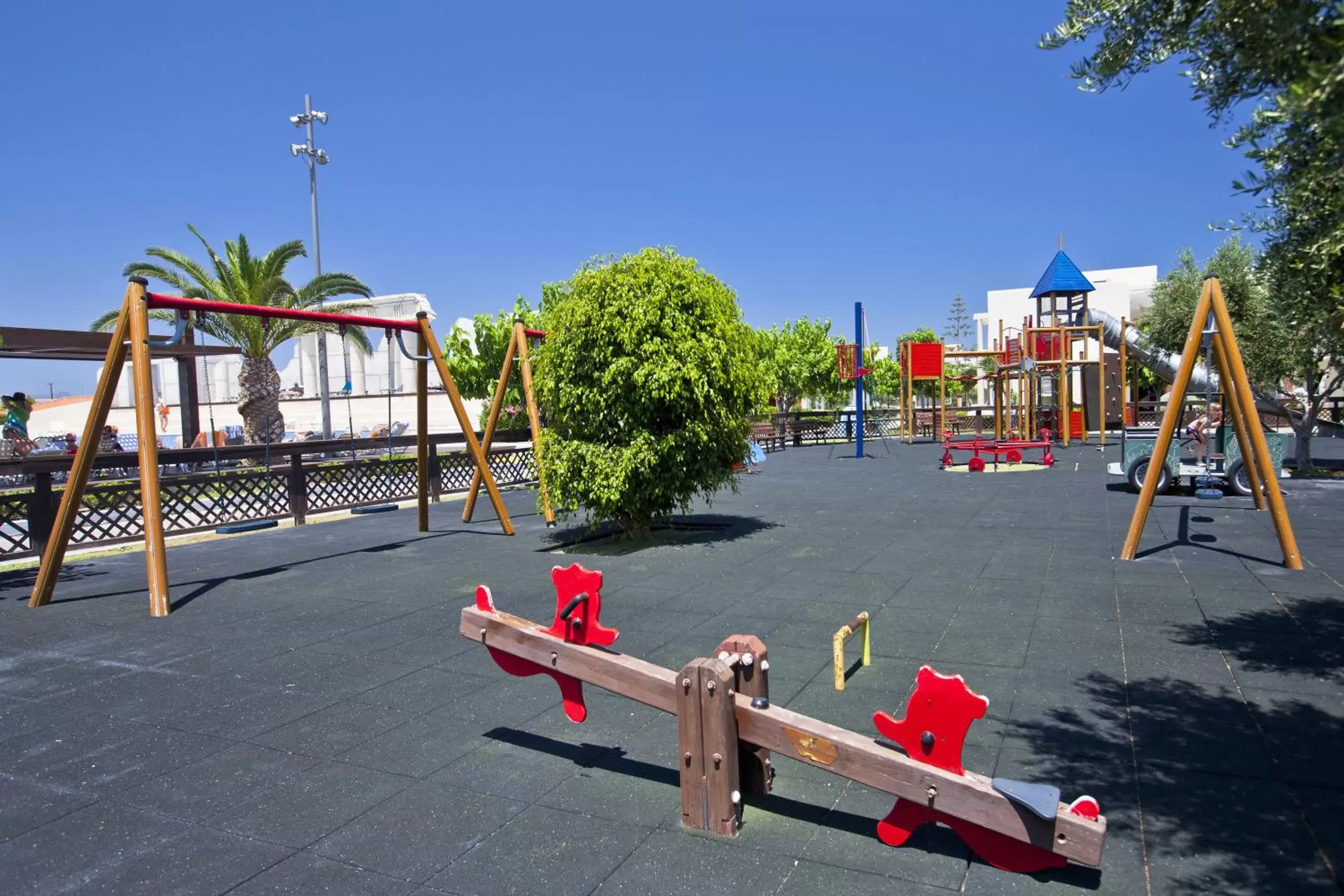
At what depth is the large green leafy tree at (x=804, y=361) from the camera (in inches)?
A: 1789

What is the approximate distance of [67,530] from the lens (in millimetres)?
8172

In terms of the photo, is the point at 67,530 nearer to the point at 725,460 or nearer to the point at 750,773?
the point at 725,460

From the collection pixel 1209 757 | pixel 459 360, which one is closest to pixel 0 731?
pixel 1209 757

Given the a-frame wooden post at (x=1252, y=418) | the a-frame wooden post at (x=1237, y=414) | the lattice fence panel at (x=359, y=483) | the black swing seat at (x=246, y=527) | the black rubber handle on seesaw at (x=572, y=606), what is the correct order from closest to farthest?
the black rubber handle on seesaw at (x=572, y=606)
the a-frame wooden post at (x=1252, y=418)
the a-frame wooden post at (x=1237, y=414)
the black swing seat at (x=246, y=527)
the lattice fence panel at (x=359, y=483)

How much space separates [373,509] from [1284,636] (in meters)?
13.4

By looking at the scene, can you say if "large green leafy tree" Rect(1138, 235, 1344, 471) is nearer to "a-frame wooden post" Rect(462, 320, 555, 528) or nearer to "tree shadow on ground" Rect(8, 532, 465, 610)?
"a-frame wooden post" Rect(462, 320, 555, 528)

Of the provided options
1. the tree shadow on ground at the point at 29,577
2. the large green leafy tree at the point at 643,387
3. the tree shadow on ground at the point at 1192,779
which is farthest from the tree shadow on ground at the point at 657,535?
the tree shadow on ground at the point at 1192,779

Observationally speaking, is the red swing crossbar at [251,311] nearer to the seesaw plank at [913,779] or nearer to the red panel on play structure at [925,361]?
the seesaw plank at [913,779]

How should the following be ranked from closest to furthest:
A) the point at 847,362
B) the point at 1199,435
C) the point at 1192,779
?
the point at 1192,779, the point at 1199,435, the point at 847,362

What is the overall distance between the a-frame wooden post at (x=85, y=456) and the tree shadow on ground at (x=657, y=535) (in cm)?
472

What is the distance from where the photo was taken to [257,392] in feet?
84.0

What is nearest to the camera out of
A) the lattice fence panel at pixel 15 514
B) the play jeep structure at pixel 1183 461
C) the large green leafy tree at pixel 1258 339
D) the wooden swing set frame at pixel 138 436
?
the wooden swing set frame at pixel 138 436

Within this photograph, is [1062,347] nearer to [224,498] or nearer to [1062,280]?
[1062,280]

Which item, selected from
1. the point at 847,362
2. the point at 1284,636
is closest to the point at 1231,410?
the point at 1284,636
